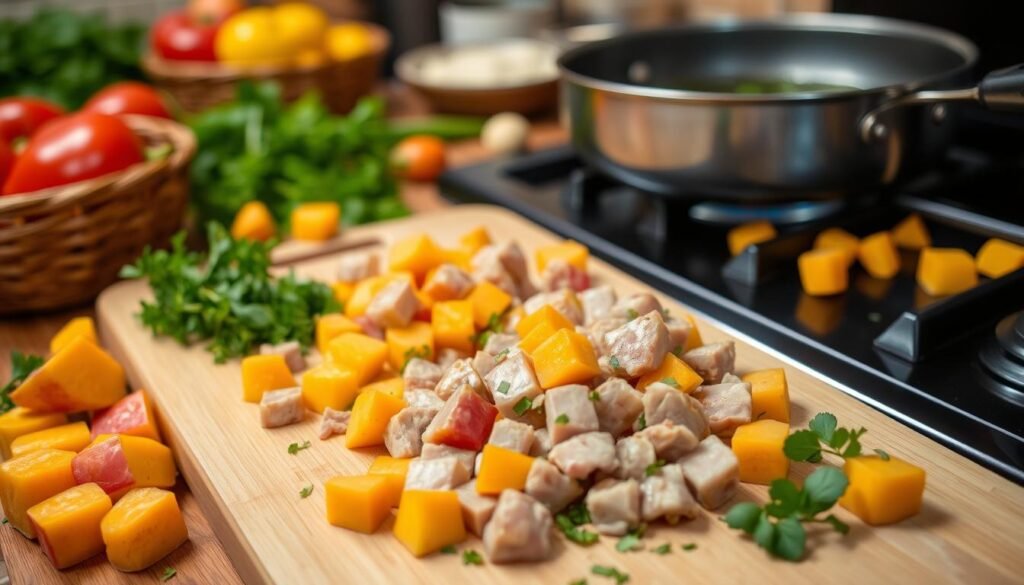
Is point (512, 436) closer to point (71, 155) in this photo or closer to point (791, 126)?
point (791, 126)

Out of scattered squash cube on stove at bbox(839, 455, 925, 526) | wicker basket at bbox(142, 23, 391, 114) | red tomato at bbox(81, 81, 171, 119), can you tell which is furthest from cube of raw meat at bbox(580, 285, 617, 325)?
wicker basket at bbox(142, 23, 391, 114)

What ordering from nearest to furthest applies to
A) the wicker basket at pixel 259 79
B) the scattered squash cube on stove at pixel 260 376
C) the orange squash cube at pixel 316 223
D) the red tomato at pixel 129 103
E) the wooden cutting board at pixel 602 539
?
the wooden cutting board at pixel 602 539 → the scattered squash cube on stove at pixel 260 376 → the orange squash cube at pixel 316 223 → the red tomato at pixel 129 103 → the wicker basket at pixel 259 79

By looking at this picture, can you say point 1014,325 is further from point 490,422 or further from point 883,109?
point 490,422

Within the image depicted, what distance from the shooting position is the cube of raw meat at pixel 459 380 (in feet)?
3.65

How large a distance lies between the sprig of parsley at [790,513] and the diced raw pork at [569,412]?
18cm

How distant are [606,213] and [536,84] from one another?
A: 30.8 inches

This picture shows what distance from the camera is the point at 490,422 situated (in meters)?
1.06

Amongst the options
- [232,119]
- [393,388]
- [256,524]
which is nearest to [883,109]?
[393,388]

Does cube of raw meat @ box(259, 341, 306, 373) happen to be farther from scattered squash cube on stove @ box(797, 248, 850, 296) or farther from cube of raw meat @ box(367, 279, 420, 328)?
scattered squash cube on stove @ box(797, 248, 850, 296)

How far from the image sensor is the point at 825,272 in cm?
133

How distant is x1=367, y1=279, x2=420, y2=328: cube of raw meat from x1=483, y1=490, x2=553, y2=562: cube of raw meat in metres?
0.44

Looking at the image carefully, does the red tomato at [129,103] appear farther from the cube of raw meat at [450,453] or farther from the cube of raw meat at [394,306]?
the cube of raw meat at [450,453]

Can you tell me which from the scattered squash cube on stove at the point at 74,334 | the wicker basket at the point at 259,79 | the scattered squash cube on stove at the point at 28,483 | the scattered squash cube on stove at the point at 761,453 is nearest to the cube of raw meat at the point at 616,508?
the scattered squash cube on stove at the point at 761,453

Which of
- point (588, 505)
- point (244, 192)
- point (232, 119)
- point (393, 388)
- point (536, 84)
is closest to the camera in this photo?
point (588, 505)
